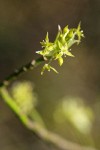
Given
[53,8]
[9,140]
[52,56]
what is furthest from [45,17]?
[52,56]

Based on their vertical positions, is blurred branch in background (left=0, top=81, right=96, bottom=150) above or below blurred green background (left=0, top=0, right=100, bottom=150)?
below

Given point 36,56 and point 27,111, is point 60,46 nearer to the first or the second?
point 27,111

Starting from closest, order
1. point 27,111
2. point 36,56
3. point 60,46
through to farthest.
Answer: point 60,46, point 27,111, point 36,56

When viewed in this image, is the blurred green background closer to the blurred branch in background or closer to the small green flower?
the blurred branch in background

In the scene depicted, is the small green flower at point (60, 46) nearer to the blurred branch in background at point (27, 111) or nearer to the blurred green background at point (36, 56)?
the blurred branch in background at point (27, 111)

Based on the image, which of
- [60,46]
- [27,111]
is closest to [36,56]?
[27,111]

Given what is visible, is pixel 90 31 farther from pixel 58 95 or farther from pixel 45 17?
pixel 58 95

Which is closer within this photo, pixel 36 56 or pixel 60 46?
pixel 60 46

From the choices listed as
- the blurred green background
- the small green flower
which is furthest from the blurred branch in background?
the blurred green background

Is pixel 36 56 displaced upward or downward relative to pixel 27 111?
upward
